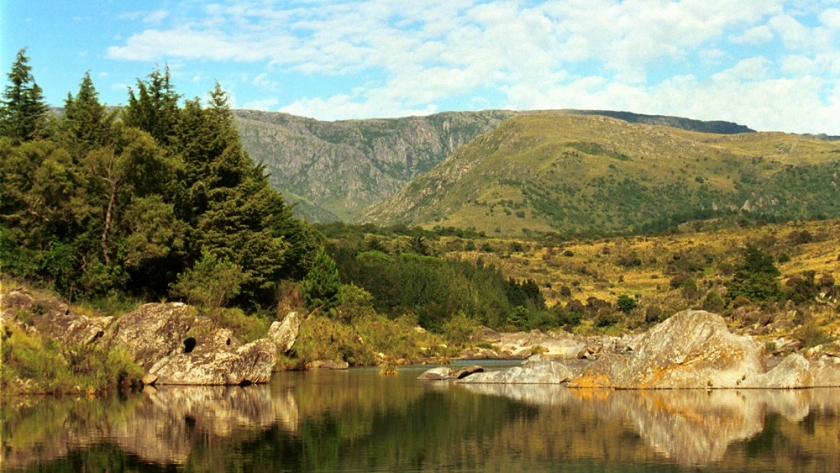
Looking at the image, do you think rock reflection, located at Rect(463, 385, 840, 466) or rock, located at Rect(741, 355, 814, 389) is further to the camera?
rock, located at Rect(741, 355, 814, 389)

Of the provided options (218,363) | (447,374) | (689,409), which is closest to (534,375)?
(447,374)

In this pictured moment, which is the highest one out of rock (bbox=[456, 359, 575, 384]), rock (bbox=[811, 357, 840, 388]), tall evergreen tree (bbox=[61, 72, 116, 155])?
tall evergreen tree (bbox=[61, 72, 116, 155])

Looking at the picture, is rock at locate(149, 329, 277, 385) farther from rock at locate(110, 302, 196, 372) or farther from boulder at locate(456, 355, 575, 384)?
boulder at locate(456, 355, 575, 384)

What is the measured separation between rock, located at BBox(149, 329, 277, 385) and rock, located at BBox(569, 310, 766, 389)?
55.2 ft

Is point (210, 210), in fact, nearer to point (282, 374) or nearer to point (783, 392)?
point (282, 374)

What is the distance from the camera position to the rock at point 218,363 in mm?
41406

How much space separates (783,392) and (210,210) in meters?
37.5

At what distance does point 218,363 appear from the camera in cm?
4169

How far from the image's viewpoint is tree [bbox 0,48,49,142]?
2527 inches

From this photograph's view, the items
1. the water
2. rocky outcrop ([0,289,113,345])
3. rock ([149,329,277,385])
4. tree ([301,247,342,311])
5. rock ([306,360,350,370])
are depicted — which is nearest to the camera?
the water

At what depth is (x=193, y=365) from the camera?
136 feet

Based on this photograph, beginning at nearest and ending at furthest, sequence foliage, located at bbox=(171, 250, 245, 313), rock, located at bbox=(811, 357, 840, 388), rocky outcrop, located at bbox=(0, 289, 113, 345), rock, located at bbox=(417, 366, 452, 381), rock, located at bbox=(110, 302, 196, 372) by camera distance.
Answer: rocky outcrop, located at bbox=(0, 289, 113, 345) < rock, located at bbox=(811, 357, 840, 388) < rock, located at bbox=(110, 302, 196, 372) < rock, located at bbox=(417, 366, 452, 381) < foliage, located at bbox=(171, 250, 245, 313)

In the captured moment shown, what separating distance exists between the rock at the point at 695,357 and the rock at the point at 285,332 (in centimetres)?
2267

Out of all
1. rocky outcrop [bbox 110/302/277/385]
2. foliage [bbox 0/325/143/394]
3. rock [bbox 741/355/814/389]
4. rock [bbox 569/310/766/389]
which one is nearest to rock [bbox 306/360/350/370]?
rocky outcrop [bbox 110/302/277/385]
